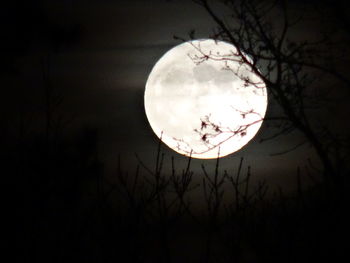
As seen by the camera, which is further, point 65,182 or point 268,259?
point 65,182

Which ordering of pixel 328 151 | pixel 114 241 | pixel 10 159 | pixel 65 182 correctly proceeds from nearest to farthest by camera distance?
pixel 114 241
pixel 10 159
pixel 65 182
pixel 328 151

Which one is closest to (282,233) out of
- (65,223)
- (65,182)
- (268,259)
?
(268,259)

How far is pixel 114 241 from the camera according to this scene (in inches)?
237

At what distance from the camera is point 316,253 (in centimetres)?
565

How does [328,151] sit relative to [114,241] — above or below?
above

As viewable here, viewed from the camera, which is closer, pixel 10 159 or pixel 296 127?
pixel 10 159

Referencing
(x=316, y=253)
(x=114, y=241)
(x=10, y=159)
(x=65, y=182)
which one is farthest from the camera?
(x=65, y=182)

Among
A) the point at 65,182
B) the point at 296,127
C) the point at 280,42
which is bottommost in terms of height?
the point at 65,182

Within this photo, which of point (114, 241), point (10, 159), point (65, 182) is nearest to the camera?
point (114, 241)

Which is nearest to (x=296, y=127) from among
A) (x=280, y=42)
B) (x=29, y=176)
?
(x=280, y=42)

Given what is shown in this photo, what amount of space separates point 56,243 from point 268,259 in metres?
2.08

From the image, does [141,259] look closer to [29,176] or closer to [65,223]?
[65,223]

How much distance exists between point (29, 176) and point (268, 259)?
2.60m

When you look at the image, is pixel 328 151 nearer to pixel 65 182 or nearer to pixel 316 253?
pixel 316 253
